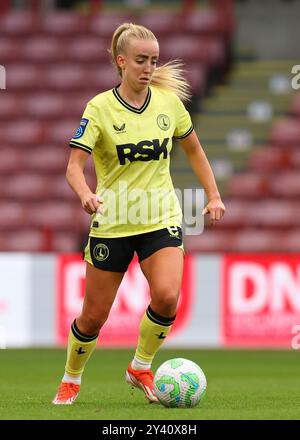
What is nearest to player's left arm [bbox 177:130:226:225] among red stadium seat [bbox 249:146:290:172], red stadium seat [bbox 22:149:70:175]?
red stadium seat [bbox 249:146:290:172]

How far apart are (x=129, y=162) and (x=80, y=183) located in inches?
14.3

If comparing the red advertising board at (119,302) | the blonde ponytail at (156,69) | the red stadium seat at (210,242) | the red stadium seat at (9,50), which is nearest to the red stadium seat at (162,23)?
the red stadium seat at (9,50)

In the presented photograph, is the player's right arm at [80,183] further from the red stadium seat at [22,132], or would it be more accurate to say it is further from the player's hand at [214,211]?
the red stadium seat at [22,132]

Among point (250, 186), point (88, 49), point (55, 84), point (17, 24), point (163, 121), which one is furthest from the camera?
point (17, 24)

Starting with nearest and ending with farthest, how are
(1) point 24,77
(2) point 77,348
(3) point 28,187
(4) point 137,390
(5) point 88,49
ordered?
1. (2) point 77,348
2. (4) point 137,390
3. (3) point 28,187
4. (1) point 24,77
5. (5) point 88,49

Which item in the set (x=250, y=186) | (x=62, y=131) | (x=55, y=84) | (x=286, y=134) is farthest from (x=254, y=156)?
(x=55, y=84)

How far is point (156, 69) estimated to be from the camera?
7.43 m

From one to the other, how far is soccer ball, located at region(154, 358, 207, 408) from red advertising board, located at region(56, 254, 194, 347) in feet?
21.2

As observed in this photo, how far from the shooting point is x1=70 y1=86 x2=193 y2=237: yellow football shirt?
709 cm

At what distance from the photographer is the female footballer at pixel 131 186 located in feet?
23.1

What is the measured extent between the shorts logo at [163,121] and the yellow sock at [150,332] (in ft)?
3.39

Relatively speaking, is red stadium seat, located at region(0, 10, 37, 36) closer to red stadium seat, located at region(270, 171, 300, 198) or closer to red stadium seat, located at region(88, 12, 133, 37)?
red stadium seat, located at region(88, 12, 133, 37)

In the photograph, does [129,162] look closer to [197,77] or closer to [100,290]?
[100,290]
